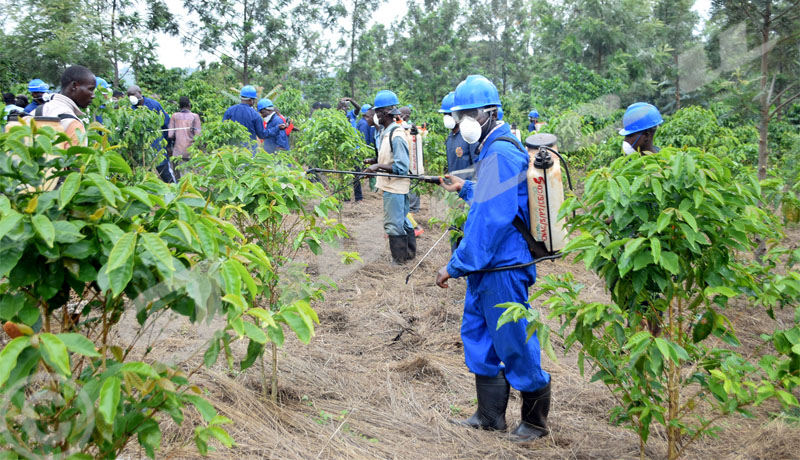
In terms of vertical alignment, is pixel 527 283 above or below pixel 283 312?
below

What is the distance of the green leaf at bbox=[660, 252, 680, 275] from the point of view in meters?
2.26

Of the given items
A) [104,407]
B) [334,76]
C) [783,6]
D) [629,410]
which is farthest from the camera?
[334,76]

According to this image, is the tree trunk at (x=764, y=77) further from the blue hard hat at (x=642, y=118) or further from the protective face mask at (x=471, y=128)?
the protective face mask at (x=471, y=128)

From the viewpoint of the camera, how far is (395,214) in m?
7.29

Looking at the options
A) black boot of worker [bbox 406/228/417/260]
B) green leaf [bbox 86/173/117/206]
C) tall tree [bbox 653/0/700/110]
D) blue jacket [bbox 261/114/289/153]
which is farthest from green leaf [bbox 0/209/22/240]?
tall tree [bbox 653/0/700/110]

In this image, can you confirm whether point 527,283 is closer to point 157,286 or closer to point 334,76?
point 157,286

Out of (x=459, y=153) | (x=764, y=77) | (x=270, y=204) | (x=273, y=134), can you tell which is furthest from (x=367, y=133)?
(x=270, y=204)

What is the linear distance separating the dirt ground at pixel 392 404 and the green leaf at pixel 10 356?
3.52ft

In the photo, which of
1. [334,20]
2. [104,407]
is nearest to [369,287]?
[104,407]

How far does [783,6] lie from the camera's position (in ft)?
19.6

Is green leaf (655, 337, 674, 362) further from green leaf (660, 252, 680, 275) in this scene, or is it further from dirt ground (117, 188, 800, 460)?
dirt ground (117, 188, 800, 460)

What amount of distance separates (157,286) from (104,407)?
339mm

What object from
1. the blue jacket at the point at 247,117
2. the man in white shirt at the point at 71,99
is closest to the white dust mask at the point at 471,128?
the man in white shirt at the point at 71,99

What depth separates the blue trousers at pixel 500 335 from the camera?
10.9ft
